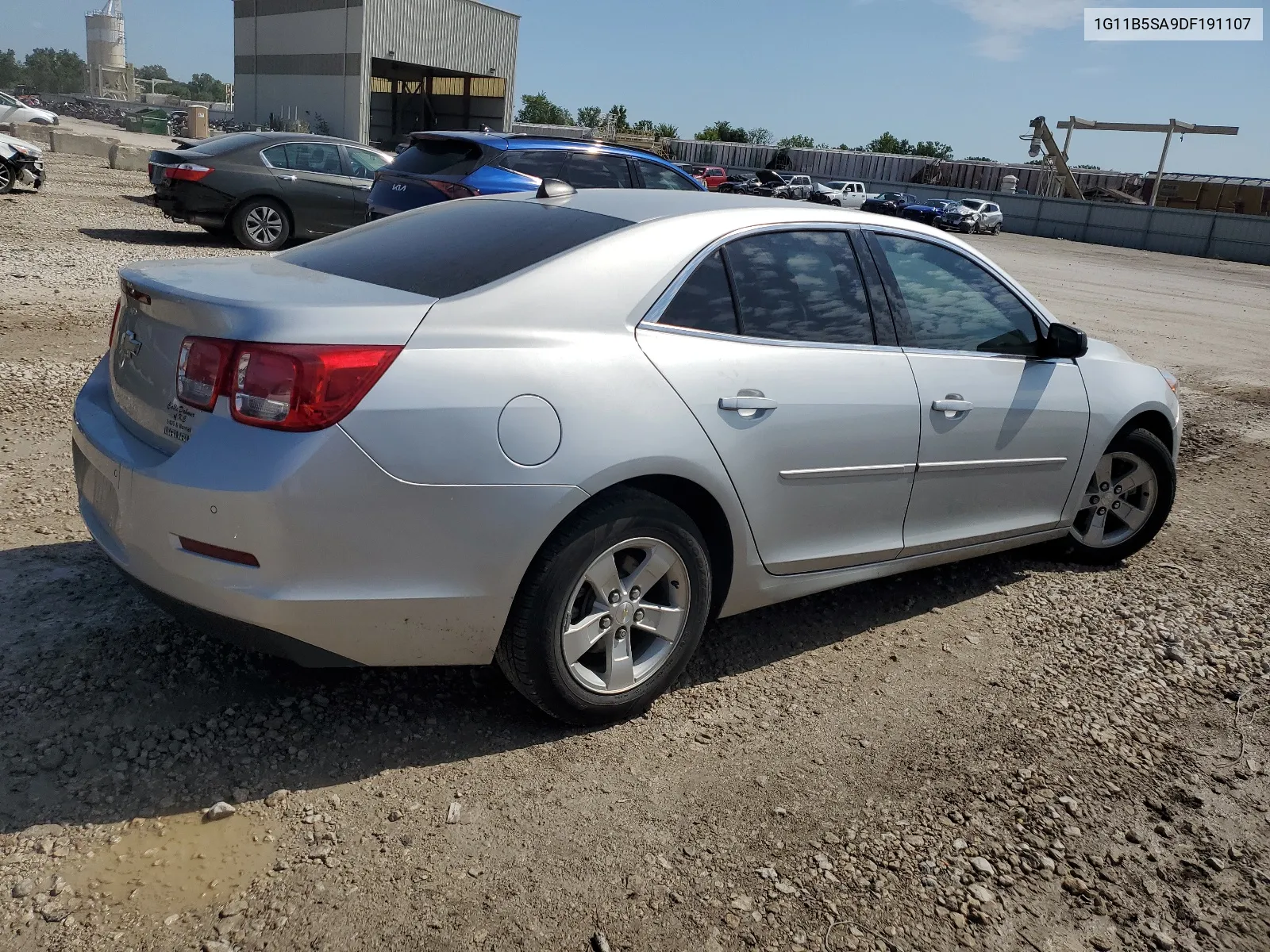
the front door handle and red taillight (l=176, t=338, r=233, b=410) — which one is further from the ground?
red taillight (l=176, t=338, r=233, b=410)

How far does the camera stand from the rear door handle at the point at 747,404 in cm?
321

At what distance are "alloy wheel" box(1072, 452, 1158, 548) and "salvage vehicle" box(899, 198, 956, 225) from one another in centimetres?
3626

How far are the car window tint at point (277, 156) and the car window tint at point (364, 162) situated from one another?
92 centimetres

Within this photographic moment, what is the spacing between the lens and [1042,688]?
380 centimetres

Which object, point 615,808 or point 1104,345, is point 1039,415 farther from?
point 615,808

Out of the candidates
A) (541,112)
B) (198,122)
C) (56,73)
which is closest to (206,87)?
(56,73)

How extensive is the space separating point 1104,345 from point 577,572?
3.35 metres

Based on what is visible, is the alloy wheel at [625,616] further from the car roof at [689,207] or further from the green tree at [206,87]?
the green tree at [206,87]

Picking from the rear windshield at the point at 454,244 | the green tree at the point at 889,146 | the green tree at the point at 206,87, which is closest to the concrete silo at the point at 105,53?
the green tree at the point at 206,87

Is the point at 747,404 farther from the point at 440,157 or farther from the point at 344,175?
the point at 344,175

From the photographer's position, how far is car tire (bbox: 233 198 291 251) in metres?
13.0

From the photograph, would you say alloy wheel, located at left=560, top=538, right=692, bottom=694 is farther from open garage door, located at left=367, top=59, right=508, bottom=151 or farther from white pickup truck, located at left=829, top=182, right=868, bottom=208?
open garage door, located at left=367, top=59, right=508, bottom=151

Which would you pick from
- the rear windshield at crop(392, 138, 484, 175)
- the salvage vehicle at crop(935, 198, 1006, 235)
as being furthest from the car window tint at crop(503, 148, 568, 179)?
the salvage vehicle at crop(935, 198, 1006, 235)

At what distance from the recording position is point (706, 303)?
3342mm
